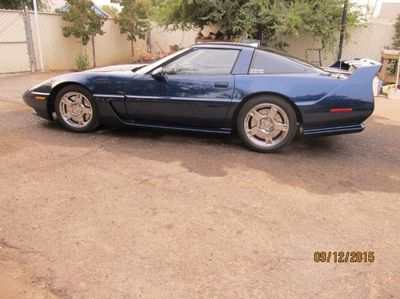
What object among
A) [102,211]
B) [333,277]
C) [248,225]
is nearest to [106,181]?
[102,211]

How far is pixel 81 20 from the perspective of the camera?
1286 centimetres

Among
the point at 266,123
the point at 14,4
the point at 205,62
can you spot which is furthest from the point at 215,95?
the point at 14,4

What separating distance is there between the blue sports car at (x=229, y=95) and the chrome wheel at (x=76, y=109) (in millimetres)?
14

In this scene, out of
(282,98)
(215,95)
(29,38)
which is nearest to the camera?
(282,98)

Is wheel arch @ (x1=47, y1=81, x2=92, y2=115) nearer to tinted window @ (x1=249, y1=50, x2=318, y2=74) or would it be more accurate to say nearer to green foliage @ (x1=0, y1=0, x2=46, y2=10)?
tinted window @ (x1=249, y1=50, x2=318, y2=74)

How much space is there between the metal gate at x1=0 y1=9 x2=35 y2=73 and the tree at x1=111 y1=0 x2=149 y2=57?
426 centimetres

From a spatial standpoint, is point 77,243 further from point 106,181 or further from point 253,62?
point 253,62

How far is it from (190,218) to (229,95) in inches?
81.4

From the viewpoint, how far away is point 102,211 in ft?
10.8

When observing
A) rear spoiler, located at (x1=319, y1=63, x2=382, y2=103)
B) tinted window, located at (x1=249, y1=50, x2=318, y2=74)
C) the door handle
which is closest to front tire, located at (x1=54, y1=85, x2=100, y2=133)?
the door handle

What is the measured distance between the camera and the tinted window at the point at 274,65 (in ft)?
16.0

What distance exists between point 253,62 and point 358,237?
263 cm

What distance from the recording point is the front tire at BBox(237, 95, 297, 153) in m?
4.79

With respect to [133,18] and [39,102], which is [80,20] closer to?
[133,18]
